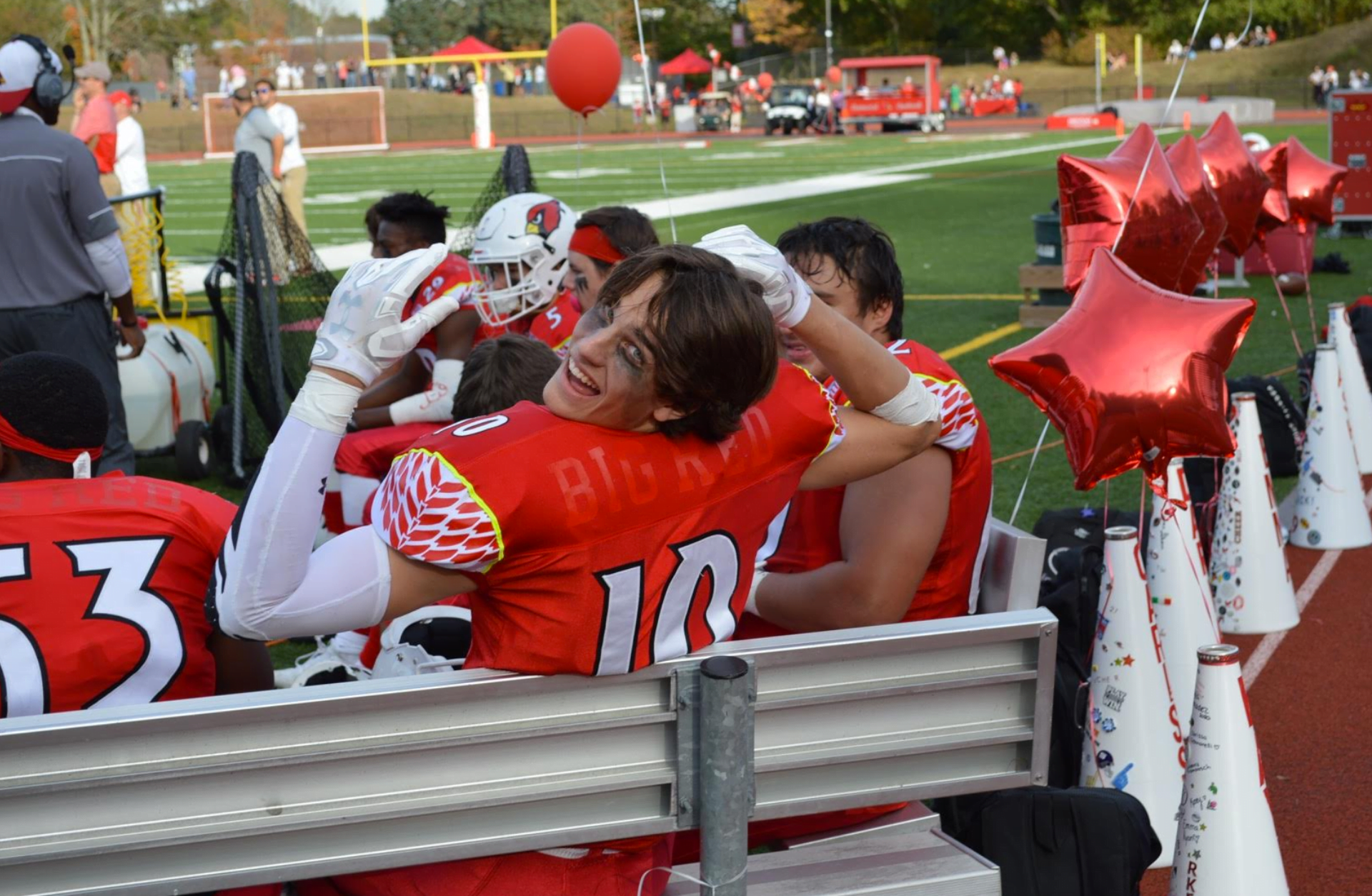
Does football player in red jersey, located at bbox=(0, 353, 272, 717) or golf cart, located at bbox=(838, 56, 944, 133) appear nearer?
football player in red jersey, located at bbox=(0, 353, 272, 717)

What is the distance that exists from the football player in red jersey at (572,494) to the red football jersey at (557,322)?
2927mm

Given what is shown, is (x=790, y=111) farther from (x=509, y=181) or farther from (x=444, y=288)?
(x=444, y=288)

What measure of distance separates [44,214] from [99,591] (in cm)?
391

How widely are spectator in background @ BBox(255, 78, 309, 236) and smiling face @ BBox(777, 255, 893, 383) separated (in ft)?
40.4

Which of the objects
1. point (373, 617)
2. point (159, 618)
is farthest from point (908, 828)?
point (159, 618)

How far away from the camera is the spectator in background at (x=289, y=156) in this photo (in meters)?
14.7

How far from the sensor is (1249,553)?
17.0 ft

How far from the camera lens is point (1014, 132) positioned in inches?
1644

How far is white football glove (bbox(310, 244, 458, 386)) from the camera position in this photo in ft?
6.45

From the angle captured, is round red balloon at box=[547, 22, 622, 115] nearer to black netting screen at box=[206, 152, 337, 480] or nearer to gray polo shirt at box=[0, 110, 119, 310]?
black netting screen at box=[206, 152, 337, 480]

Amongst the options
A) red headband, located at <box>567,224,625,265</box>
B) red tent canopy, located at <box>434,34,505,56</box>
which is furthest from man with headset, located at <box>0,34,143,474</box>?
red tent canopy, located at <box>434,34,505,56</box>

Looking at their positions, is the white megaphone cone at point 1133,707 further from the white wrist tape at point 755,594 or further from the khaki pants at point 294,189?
the khaki pants at point 294,189

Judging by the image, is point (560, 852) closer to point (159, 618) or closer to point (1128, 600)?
point (159, 618)

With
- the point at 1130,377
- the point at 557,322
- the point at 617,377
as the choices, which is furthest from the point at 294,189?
the point at 617,377
